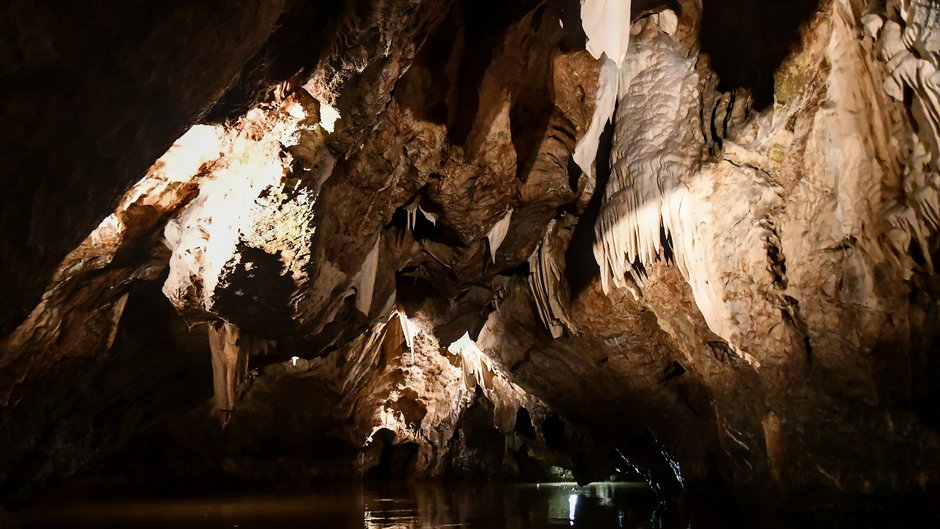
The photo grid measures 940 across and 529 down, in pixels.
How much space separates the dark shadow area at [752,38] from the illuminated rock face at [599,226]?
0.02 m

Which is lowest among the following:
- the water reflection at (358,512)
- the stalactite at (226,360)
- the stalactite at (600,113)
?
the water reflection at (358,512)

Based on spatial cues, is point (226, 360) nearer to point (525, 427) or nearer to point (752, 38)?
point (752, 38)

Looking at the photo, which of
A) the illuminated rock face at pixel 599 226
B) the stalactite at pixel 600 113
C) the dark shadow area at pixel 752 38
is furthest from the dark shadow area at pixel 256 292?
the dark shadow area at pixel 752 38

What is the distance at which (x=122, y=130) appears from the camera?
237cm

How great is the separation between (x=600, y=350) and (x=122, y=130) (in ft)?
19.9

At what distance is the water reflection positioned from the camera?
18.6 feet

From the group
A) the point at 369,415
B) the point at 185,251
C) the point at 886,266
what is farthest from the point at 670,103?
the point at 369,415

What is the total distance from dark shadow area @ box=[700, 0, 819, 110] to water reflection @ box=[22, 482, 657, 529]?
3541mm

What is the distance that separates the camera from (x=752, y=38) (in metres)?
4.87

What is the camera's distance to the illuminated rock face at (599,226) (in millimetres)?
4082

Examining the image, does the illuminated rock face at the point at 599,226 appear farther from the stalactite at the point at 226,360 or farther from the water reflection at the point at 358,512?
the water reflection at the point at 358,512

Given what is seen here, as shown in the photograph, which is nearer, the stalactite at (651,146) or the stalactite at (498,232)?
the stalactite at (651,146)

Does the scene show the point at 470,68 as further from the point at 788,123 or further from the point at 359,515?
the point at 359,515

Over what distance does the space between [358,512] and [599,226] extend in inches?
150
